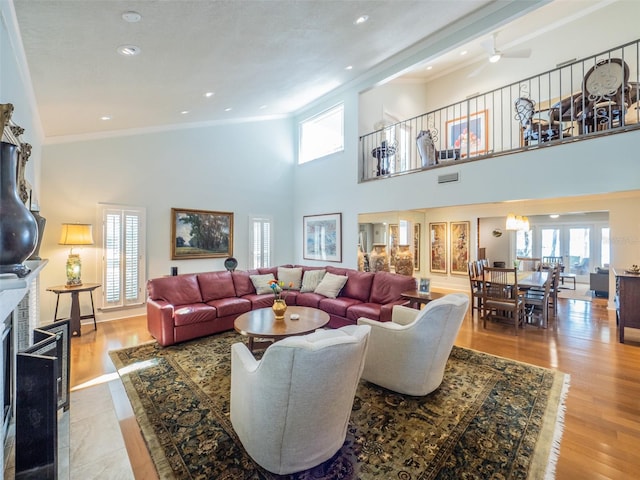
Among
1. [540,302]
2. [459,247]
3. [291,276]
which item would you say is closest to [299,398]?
[291,276]

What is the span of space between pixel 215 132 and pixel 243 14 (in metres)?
3.95

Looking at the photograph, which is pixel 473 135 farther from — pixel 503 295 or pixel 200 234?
pixel 200 234

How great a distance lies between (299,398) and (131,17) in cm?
298

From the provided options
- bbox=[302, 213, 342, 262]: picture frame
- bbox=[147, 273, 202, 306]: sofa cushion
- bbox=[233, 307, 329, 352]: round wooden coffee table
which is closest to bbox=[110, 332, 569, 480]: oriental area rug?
bbox=[233, 307, 329, 352]: round wooden coffee table

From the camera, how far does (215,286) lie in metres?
4.94

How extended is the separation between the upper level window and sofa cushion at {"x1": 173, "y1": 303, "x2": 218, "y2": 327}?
14.2 feet

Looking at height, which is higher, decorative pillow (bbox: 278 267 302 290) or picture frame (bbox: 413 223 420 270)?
picture frame (bbox: 413 223 420 270)

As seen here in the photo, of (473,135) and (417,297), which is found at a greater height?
(473,135)

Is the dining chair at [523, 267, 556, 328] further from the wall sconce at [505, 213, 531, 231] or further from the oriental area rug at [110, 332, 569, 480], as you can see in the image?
the oriental area rug at [110, 332, 569, 480]

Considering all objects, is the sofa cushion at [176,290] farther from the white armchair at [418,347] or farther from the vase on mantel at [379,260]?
Answer: the vase on mantel at [379,260]

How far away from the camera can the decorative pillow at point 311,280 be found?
214 inches

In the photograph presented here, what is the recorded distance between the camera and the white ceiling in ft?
7.52

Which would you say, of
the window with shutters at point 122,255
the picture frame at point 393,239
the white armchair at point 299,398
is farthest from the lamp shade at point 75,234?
the picture frame at point 393,239

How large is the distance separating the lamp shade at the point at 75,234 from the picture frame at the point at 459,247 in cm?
827
